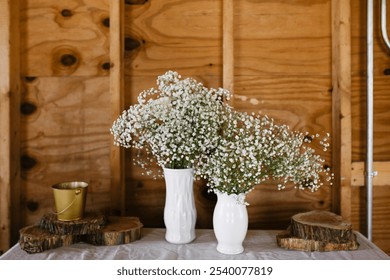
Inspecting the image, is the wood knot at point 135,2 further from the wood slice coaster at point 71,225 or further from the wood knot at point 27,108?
the wood slice coaster at point 71,225

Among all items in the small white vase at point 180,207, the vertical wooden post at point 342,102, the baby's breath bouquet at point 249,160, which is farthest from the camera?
the vertical wooden post at point 342,102

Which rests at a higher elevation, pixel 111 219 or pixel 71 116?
pixel 71 116

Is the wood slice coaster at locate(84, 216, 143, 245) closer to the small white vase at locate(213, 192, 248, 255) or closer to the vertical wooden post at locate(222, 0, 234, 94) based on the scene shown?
the small white vase at locate(213, 192, 248, 255)

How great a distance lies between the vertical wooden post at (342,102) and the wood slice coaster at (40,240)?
103 cm

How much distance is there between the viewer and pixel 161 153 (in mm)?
1142

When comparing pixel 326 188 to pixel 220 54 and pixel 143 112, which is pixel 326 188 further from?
pixel 143 112


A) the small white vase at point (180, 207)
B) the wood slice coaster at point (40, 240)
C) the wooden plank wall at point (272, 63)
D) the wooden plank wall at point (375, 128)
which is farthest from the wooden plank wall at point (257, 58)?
the wood slice coaster at point (40, 240)

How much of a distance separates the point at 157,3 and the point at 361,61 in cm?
87

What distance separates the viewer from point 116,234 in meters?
1.13

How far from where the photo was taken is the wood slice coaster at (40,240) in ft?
3.52
